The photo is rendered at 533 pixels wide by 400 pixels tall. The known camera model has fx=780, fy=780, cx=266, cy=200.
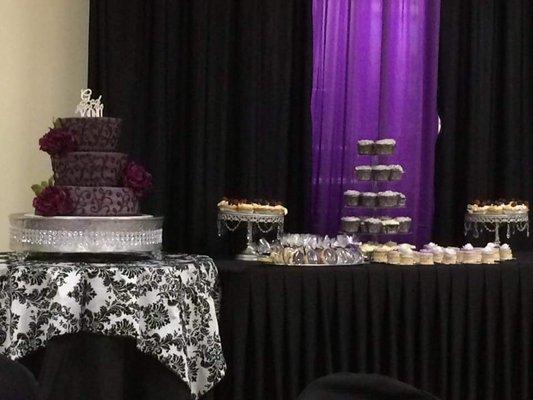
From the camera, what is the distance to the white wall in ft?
12.0

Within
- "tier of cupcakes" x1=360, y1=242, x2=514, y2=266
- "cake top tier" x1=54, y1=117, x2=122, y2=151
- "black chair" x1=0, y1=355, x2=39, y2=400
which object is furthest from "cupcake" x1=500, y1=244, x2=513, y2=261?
"black chair" x1=0, y1=355, x2=39, y2=400

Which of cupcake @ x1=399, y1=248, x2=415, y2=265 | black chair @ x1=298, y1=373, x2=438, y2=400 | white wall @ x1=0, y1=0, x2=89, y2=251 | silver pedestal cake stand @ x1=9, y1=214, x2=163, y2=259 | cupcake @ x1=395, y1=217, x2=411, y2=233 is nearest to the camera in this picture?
black chair @ x1=298, y1=373, x2=438, y2=400

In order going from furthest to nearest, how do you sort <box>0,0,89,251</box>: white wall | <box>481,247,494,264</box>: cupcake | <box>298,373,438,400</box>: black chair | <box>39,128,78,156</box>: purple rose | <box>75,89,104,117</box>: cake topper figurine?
<box>0,0,89,251</box>: white wall, <box>481,247,494,264</box>: cupcake, <box>75,89,104,117</box>: cake topper figurine, <box>39,128,78,156</box>: purple rose, <box>298,373,438,400</box>: black chair

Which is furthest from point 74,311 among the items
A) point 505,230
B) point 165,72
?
point 505,230

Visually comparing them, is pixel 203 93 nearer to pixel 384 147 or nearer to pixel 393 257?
pixel 384 147

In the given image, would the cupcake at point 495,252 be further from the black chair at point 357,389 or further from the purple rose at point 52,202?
the black chair at point 357,389

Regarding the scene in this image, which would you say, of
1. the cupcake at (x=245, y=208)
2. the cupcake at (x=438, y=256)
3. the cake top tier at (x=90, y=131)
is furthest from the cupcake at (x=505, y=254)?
the cake top tier at (x=90, y=131)

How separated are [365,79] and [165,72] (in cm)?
103

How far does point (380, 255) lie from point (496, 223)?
714mm

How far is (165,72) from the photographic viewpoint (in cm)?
377

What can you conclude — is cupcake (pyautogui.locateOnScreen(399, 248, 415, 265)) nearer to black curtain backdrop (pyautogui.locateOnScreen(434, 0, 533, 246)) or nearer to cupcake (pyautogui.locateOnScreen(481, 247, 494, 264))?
cupcake (pyautogui.locateOnScreen(481, 247, 494, 264))

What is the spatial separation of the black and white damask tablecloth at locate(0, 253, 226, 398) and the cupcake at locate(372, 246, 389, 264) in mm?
967

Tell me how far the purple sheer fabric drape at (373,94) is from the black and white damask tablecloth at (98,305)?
4.65 ft

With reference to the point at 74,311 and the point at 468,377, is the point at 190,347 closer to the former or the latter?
the point at 74,311
